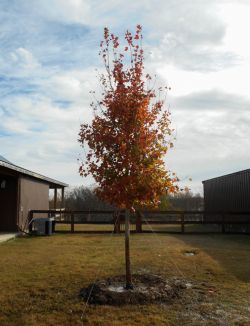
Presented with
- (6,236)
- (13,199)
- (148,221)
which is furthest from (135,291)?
(13,199)

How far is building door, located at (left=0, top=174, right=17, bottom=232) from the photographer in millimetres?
17000

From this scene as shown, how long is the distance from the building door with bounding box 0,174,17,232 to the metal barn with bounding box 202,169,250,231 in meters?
9.08

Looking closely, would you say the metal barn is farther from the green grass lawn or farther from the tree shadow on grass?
the green grass lawn

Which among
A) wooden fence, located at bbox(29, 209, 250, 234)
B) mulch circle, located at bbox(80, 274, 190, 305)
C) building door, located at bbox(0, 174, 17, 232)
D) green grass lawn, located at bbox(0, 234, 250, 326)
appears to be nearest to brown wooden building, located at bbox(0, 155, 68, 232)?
building door, located at bbox(0, 174, 17, 232)

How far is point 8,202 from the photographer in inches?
677

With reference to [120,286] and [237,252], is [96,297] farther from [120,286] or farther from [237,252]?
[237,252]

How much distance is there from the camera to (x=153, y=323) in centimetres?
512

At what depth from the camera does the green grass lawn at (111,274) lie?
5.36 metres

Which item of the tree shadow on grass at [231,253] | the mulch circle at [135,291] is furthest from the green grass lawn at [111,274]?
the mulch circle at [135,291]

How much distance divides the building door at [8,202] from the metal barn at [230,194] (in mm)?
9078

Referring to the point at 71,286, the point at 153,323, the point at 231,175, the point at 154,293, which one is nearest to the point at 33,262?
the point at 71,286

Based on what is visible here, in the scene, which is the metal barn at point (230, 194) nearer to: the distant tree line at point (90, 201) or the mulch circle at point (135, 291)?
the distant tree line at point (90, 201)

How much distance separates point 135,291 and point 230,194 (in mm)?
16535

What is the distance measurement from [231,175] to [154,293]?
16275 mm
